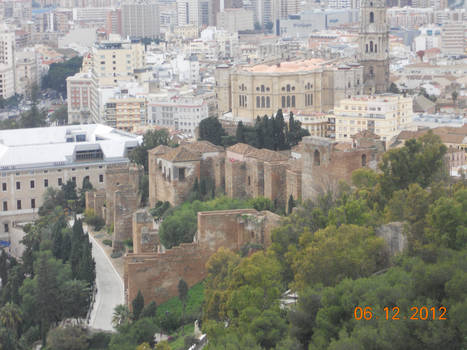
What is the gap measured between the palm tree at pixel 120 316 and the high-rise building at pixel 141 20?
4666 inches

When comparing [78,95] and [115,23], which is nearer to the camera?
[78,95]

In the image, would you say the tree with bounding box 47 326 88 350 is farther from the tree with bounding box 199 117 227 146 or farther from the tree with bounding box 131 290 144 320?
the tree with bounding box 199 117 227 146

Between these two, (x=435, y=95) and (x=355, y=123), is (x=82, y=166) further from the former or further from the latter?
(x=435, y=95)

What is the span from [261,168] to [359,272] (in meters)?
12.3

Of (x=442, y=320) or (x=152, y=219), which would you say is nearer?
(x=442, y=320)

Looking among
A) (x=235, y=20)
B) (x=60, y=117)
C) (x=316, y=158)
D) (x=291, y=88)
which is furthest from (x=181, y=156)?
(x=235, y=20)

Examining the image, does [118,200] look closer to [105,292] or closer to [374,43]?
[105,292]

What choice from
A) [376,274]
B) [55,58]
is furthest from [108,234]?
[55,58]

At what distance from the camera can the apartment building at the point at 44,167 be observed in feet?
148

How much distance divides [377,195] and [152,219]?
30.0ft

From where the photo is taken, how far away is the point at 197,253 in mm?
28312

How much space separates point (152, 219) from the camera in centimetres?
3291

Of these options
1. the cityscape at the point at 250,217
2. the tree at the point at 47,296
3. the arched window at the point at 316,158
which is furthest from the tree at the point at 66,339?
the arched window at the point at 316,158

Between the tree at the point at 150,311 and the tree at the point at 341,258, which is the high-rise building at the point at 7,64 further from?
the tree at the point at 341,258
